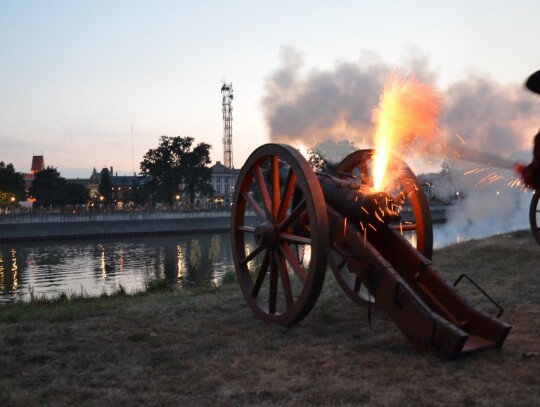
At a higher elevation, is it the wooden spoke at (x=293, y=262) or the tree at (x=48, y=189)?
the tree at (x=48, y=189)

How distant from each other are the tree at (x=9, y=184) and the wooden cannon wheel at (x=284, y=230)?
77.2 metres

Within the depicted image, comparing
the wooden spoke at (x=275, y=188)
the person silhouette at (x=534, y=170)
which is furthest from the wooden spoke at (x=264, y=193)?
the person silhouette at (x=534, y=170)

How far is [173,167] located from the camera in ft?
286

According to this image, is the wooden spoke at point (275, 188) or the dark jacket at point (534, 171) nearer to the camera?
the dark jacket at point (534, 171)

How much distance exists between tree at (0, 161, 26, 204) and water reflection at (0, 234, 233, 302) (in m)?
37.4

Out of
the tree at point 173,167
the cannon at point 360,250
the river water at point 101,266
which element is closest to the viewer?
the cannon at point 360,250

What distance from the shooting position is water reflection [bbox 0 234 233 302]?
22.7 m

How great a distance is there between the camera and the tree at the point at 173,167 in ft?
283

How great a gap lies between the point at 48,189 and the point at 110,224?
40291 mm

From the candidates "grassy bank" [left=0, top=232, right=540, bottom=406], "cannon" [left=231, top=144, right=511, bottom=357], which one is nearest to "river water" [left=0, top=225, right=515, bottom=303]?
"grassy bank" [left=0, top=232, right=540, bottom=406]

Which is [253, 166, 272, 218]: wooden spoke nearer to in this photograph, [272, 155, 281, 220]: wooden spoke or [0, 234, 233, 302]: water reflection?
[272, 155, 281, 220]: wooden spoke

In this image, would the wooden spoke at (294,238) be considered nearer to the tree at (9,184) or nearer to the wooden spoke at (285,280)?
Result: the wooden spoke at (285,280)

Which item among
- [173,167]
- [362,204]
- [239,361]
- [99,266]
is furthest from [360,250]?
[173,167]

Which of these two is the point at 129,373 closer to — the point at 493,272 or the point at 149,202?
the point at 493,272
